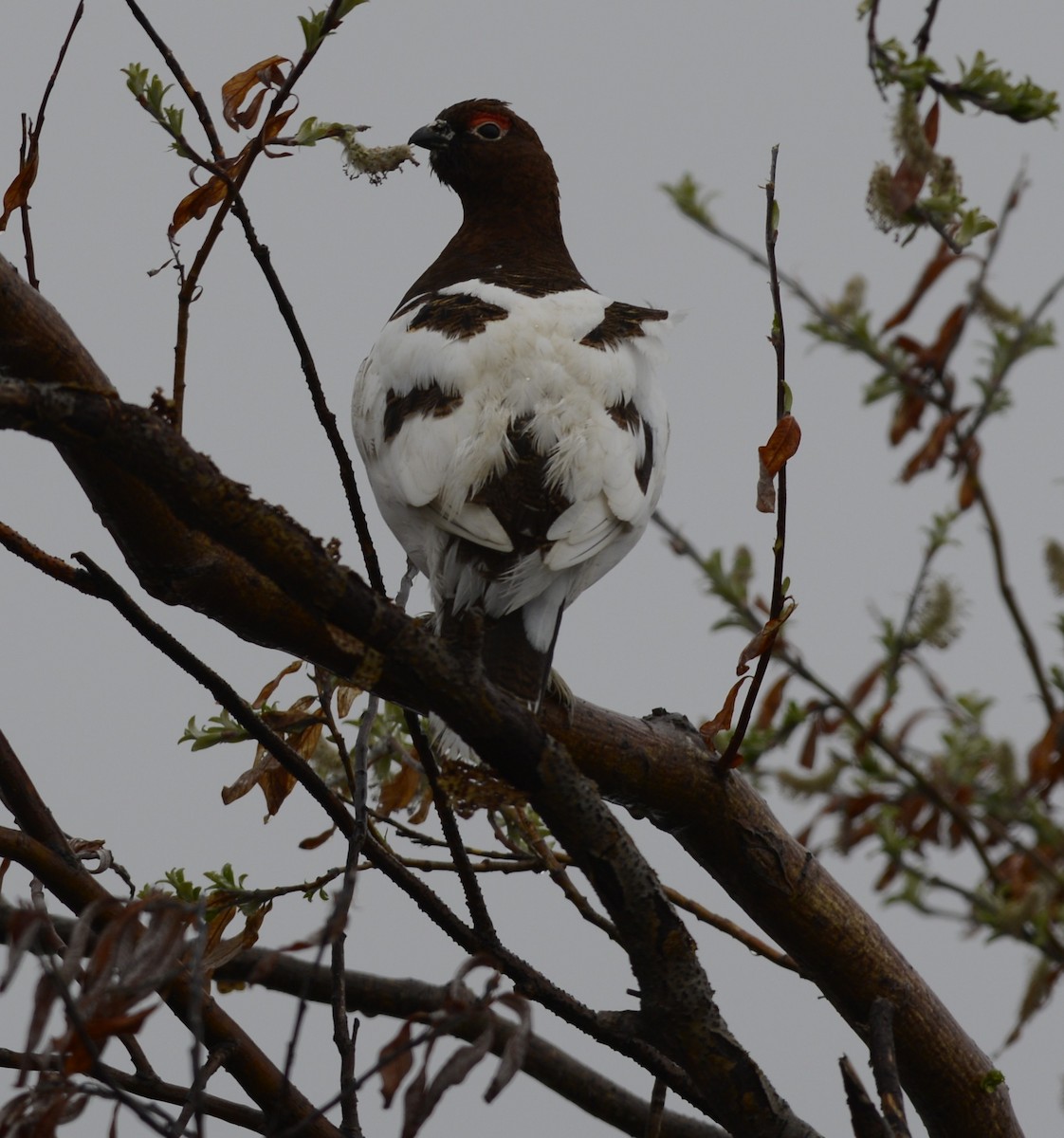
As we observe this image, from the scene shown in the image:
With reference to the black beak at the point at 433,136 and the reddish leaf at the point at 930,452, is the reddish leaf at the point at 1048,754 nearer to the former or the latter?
the reddish leaf at the point at 930,452

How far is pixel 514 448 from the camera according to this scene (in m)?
3.26

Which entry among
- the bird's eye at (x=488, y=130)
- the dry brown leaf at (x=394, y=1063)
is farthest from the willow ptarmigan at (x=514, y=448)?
the dry brown leaf at (x=394, y=1063)

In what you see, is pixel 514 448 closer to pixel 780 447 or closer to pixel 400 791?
pixel 400 791

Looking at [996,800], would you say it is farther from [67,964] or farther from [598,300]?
[67,964]

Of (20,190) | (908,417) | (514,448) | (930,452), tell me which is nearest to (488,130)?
(908,417)

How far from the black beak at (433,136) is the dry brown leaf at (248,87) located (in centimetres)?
267

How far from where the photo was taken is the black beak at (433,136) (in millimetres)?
5062

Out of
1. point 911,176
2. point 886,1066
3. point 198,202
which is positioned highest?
point 911,176

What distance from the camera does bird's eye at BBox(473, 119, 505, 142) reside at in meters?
5.10

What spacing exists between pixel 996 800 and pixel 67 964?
3.51 meters

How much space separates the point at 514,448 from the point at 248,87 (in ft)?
3.50

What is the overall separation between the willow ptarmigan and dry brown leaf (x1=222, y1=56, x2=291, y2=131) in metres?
0.97

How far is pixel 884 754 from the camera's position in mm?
4691

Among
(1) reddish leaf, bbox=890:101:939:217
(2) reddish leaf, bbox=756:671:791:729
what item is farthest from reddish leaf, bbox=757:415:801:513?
(2) reddish leaf, bbox=756:671:791:729
